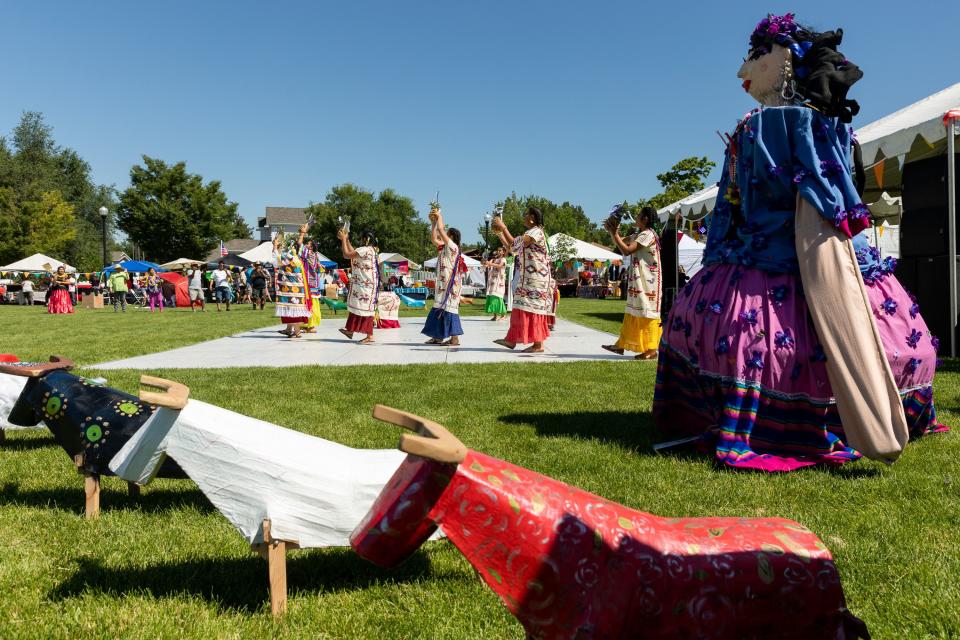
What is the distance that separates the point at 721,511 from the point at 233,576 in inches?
81.5

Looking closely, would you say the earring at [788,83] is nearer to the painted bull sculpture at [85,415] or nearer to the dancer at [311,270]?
the painted bull sculpture at [85,415]

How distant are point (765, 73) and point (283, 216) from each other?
114414 mm

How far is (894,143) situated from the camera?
8555mm

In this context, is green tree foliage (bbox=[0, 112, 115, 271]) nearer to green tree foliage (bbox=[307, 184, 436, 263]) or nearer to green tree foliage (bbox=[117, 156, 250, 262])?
green tree foliage (bbox=[117, 156, 250, 262])

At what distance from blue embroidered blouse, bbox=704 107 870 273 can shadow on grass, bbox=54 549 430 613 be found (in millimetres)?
2523

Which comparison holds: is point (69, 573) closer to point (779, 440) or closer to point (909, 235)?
point (779, 440)

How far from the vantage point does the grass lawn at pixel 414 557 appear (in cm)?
216

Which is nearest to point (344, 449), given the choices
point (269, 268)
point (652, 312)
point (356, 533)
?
point (356, 533)

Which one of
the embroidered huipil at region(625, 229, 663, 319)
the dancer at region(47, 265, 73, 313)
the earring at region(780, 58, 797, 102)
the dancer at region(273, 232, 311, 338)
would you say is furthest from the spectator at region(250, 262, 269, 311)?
the earring at region(780, 58, 797, 102)

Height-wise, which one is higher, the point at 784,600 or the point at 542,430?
the point at 784,600

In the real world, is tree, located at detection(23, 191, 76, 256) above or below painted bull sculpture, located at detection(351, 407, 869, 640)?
above

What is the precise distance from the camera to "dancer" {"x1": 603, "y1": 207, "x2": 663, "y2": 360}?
8.80 meters

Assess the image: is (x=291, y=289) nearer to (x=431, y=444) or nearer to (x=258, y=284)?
(x=431, y=444)

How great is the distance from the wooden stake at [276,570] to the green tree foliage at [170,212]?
2390 inches
